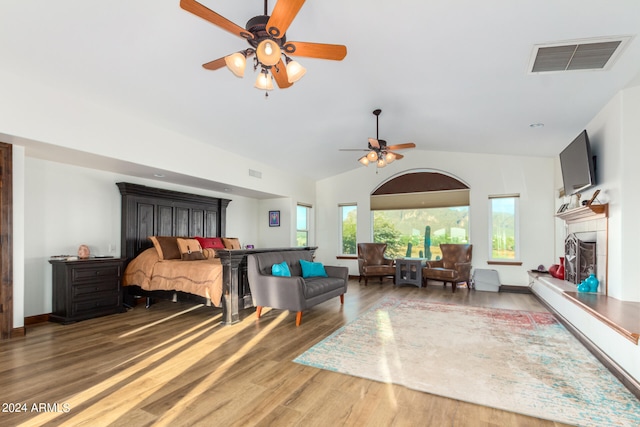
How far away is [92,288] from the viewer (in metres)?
4.45

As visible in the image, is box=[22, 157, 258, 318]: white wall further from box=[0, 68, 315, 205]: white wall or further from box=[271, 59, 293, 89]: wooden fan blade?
box=[271, 59, 293, 89]: wooden fan blade

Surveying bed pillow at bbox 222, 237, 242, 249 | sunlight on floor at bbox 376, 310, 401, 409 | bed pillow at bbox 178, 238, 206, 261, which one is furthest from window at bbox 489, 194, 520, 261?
bed pillow at bbox 178, 238, 206, 261


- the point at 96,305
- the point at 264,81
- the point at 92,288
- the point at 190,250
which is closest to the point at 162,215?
the point at 190,250

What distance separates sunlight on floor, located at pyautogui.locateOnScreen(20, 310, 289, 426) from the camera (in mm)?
2109

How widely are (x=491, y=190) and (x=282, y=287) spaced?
5.39m

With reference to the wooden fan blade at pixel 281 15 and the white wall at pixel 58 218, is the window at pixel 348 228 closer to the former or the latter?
the white wall at pixel 58 218

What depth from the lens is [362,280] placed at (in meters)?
8.02

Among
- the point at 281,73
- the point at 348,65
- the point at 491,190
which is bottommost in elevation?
the point at 491,190

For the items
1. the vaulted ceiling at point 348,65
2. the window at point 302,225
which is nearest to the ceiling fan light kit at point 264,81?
the vaulted ceiling at point 348,65

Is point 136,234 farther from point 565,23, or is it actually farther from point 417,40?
point 565,23

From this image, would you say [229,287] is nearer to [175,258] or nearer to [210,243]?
[175,258]

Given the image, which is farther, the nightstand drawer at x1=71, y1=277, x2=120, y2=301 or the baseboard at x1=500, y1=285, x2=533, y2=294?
the baseboard at x1=500, y1=285, x2=533, y2=294

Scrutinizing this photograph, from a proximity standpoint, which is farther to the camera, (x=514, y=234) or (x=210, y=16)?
(x=514, y=234)

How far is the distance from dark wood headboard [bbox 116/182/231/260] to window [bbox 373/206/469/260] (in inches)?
157
